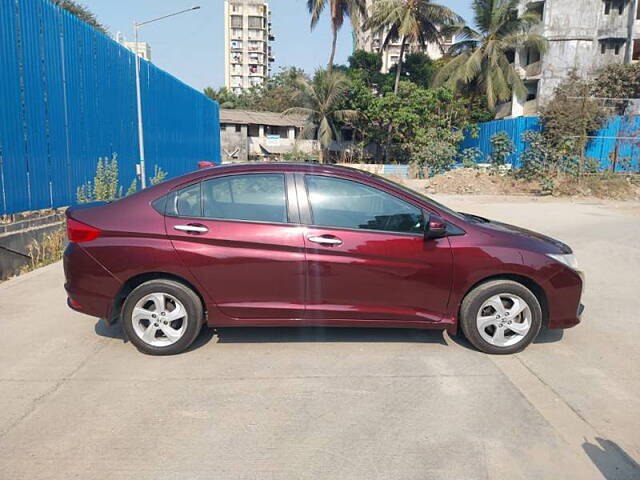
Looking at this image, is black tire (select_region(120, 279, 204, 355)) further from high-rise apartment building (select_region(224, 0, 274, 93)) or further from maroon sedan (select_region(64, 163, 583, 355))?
high-rise apartment building (select_region(224, 0, 274, 93))

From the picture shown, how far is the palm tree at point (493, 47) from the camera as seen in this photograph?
33.3 m

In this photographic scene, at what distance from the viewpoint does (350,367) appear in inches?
165

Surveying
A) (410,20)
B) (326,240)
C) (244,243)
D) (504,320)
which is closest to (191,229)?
(244,243)

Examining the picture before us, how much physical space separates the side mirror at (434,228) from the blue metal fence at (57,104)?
6.25 metres

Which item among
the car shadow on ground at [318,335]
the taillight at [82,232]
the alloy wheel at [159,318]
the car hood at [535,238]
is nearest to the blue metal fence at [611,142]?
the car hood at [535,238]

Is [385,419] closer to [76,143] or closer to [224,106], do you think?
[76,143]

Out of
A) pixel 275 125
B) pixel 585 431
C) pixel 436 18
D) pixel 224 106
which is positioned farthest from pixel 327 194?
pixel 224 106

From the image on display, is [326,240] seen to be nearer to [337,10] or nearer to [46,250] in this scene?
[46,250]

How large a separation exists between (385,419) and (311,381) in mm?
748

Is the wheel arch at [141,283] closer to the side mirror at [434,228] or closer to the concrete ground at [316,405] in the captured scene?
the concrete ground at [316,405]

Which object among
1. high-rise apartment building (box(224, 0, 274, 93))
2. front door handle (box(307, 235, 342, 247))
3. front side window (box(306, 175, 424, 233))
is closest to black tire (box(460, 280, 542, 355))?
front side window (box(306, 175, 424, 233))

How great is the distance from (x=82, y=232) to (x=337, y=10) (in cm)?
3521

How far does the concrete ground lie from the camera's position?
292cm

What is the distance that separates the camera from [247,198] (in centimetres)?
440
